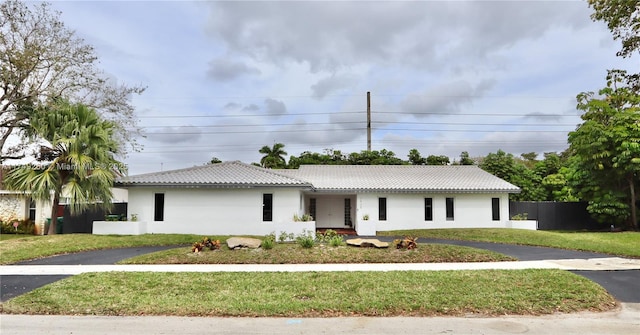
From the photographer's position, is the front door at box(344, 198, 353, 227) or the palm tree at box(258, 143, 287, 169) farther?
the palm tree at box(258, 143, 287, 169)

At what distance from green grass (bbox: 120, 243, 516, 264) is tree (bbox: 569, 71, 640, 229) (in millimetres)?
12866

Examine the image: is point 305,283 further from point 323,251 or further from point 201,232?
point 201,232

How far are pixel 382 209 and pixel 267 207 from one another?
7.10 m

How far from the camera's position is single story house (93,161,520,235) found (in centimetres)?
1894

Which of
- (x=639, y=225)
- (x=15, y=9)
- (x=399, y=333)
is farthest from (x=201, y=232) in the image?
(x=639, y=225)

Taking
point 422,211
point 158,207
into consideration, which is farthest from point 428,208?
point 158,207

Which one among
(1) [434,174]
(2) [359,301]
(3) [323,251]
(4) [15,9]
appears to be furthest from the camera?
(1) [434,174]

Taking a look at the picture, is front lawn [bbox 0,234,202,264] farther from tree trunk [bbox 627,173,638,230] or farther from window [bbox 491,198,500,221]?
tree trunk [bbox 627,173,638,230]

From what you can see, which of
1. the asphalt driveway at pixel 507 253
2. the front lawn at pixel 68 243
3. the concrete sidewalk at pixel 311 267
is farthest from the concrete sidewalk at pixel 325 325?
the front lawn at pixel 68 243

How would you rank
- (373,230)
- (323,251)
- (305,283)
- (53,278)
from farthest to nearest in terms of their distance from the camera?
(373,230), (323,251), (53,278), (305,283)

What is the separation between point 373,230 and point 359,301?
13427 millimetres

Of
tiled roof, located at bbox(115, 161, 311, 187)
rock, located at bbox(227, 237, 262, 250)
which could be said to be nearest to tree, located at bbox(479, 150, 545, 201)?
tiled roof, located at bbox(115, 161, 311, 187)

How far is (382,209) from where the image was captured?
22.5 meters

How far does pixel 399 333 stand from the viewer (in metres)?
5.85
